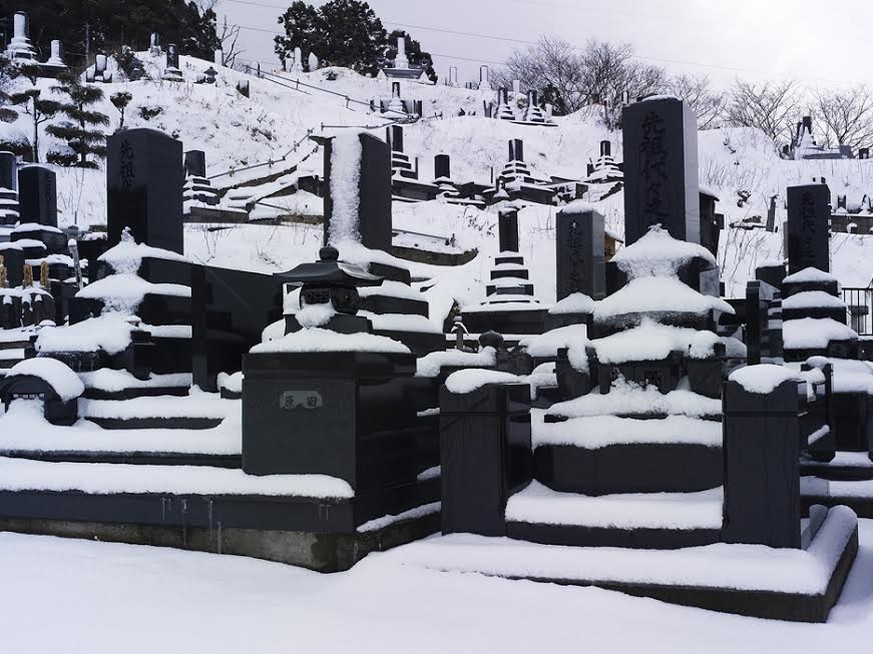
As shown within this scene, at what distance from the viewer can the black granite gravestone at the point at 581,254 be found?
1512 cm

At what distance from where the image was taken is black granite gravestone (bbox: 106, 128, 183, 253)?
30.9 feet

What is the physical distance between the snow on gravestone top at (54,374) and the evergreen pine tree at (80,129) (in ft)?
110

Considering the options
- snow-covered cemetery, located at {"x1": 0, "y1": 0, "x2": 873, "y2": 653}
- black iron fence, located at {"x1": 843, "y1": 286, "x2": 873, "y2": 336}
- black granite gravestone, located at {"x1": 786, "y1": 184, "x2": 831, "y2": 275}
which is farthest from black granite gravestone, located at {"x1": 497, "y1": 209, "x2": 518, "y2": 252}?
black granite gravestone, located at {"x1": 786, "y1": 184, "x2": 831, "y2": 275}

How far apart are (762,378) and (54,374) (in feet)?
20.6

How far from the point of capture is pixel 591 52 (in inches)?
2709

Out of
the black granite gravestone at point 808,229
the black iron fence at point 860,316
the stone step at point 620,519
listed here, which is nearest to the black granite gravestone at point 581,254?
the black granite gravestone at point 808,229

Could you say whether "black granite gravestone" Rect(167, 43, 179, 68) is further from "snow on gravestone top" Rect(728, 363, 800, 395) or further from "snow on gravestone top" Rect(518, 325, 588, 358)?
"snow on gravestone top" Rect(728, 363, 800, 395)

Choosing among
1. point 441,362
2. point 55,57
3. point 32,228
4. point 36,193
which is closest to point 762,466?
point 441,362

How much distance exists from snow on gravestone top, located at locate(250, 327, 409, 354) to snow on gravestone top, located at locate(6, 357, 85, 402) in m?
2.64

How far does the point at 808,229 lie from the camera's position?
37.6 feet

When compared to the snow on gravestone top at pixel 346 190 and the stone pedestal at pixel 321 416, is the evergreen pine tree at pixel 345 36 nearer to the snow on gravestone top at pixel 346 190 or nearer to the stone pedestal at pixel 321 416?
the snow on gravestone top at pixel 346 190

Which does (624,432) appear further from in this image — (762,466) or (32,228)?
(32,228)

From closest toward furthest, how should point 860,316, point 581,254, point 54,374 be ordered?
point 54,374 < point 581,254 < point 860,316

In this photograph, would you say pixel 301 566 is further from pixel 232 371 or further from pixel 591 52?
pixel 591 52
